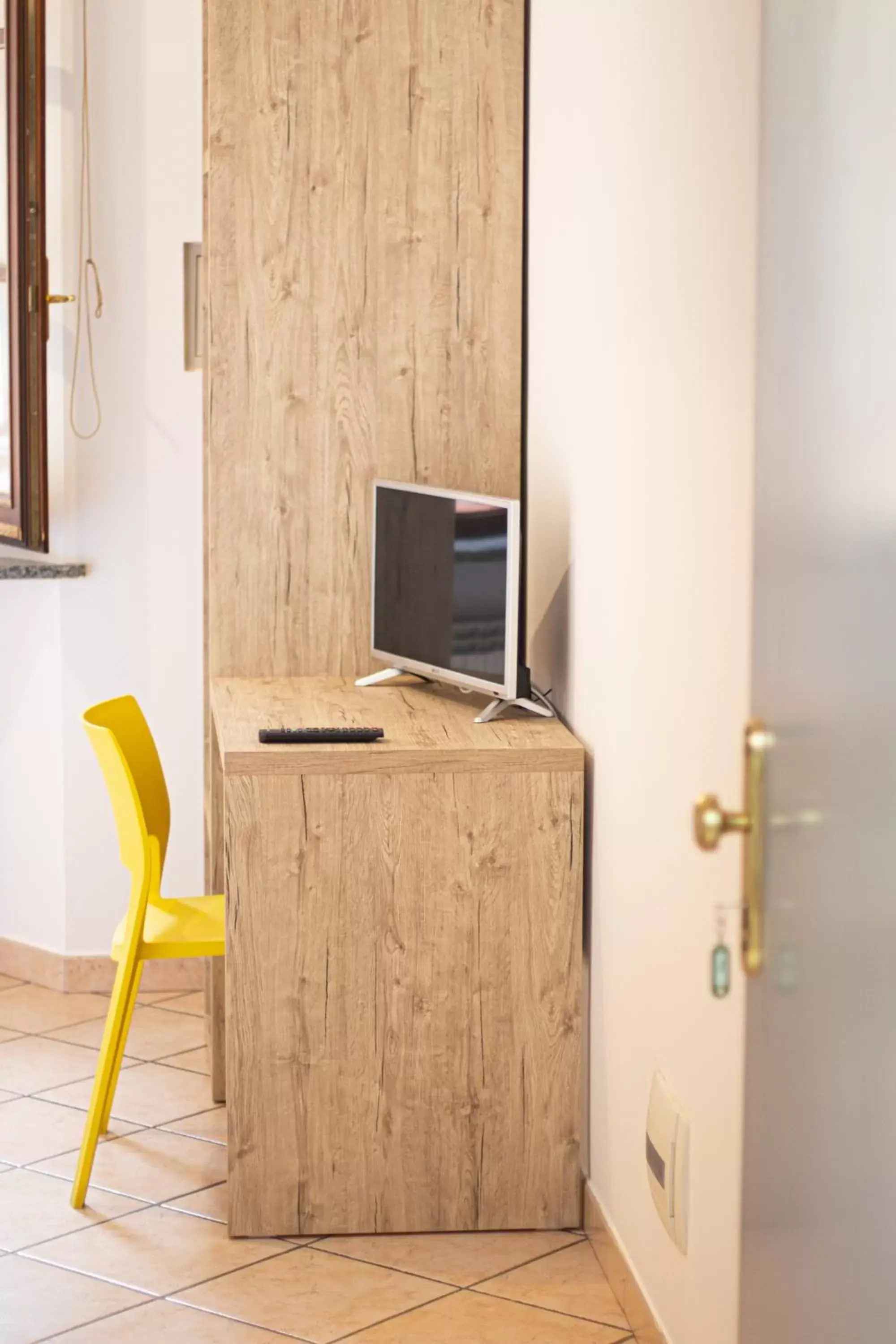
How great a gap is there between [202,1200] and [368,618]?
3.75ft

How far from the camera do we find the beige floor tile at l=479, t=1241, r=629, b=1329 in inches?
95.9

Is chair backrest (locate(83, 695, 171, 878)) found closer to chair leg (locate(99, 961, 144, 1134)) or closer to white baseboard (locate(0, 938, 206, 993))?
chair leg (locate(99, 961, 144, 1134))

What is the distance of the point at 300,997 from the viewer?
8.66 feet

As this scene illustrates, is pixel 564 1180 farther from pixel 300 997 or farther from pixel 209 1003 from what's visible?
pixel 209 1003

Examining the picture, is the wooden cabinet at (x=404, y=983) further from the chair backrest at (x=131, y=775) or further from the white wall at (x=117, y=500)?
the white wall at (x=117, y=500)

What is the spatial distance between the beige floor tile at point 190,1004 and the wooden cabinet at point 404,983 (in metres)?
1.14

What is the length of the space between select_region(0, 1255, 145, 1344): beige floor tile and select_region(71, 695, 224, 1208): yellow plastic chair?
242mm

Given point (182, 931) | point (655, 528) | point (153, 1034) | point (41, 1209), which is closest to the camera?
point (655, 528)

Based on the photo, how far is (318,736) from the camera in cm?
262

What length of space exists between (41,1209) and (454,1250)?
0.70 metres

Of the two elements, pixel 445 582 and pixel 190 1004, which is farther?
pixel 190 1004

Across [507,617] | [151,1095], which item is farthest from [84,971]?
[507,617]

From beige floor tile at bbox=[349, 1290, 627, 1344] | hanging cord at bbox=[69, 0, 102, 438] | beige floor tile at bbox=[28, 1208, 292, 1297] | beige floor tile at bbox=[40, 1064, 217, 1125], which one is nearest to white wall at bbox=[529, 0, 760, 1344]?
beige floor tile at bbox=[349, 1290, 627, 1344]

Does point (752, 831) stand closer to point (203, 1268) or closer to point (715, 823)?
point (715, 823)
